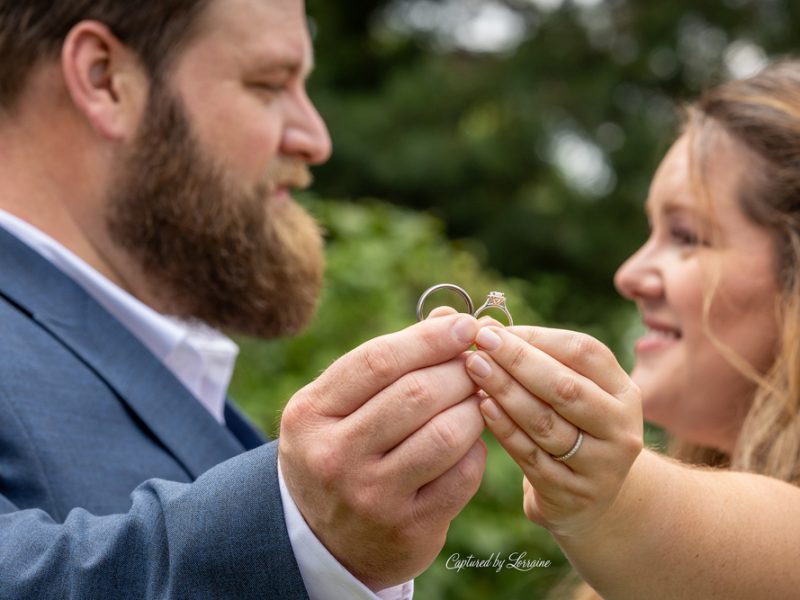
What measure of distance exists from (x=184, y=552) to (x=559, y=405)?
584 millimetres

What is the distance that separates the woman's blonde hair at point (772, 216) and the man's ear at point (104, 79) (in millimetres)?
1484

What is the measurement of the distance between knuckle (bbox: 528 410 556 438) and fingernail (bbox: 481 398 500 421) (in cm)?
5

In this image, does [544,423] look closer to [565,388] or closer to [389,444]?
[565,388]

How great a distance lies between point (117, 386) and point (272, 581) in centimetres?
84

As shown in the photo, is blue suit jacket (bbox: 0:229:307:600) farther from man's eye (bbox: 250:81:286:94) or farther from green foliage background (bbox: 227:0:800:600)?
green foliage background (bbox: 227:0:800:600)

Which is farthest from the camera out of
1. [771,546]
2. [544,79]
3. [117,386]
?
[544,79]

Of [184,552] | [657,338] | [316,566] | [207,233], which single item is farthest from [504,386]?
[207,233]

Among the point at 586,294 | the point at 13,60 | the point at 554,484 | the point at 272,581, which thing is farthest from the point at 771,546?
the point at 586,294

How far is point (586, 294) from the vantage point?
1136cm

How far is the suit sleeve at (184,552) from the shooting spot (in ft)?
5.22

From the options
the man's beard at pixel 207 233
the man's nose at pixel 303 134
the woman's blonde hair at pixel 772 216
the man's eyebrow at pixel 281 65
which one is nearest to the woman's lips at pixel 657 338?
the woman's blonde hair at pixel 772 216

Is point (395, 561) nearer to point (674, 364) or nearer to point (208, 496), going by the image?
point (208, 496)

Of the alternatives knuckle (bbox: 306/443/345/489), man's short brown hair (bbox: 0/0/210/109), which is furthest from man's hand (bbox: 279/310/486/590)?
man's short brown hair (bbox: 0/0/210/109)

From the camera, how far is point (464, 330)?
5.03 feet
